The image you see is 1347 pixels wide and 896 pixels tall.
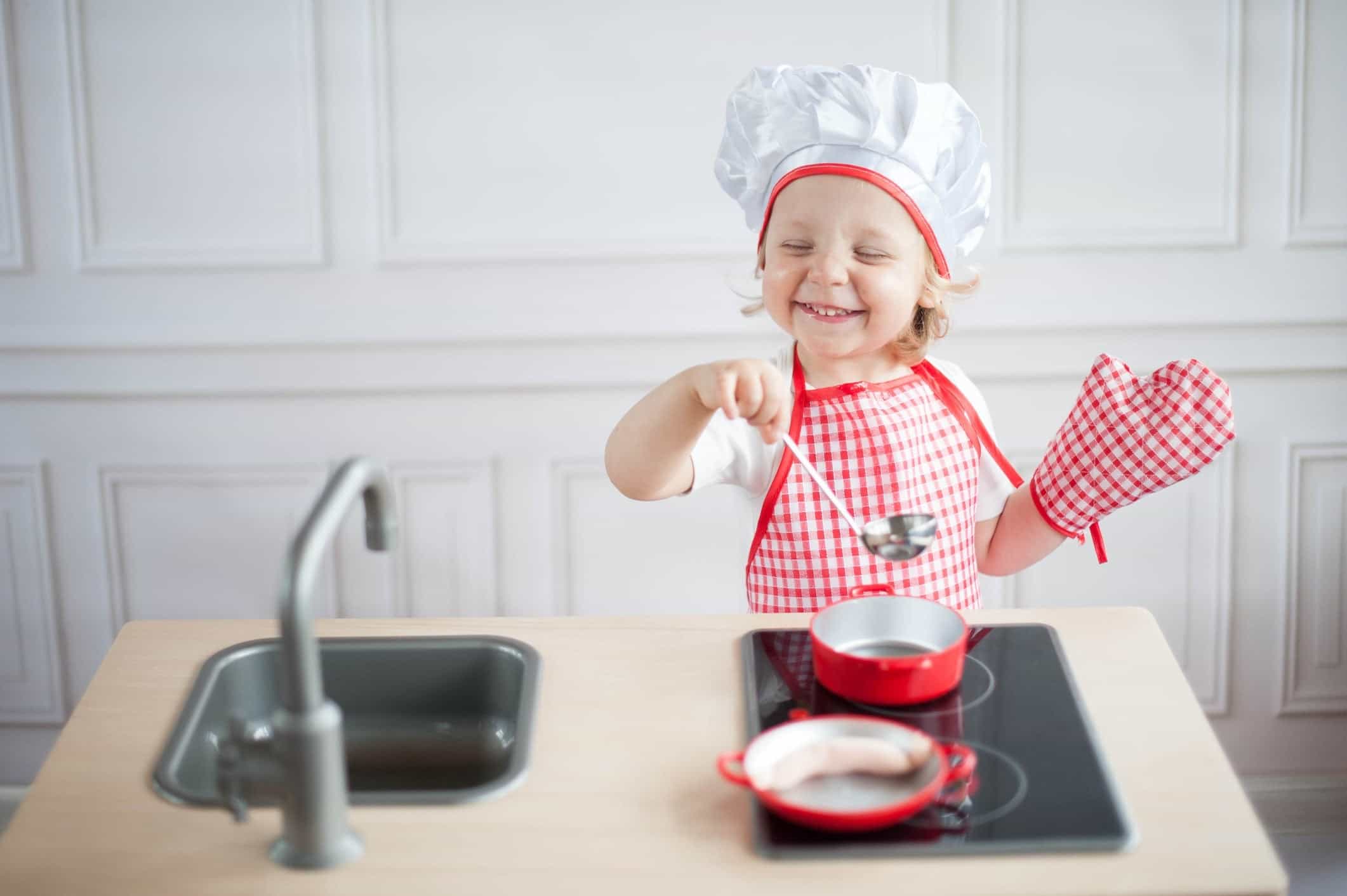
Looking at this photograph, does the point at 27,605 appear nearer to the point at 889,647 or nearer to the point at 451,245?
the point at 451,245

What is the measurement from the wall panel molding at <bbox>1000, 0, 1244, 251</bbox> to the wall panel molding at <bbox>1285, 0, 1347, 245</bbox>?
0.08 meters

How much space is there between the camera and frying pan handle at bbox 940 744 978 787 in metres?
0.87

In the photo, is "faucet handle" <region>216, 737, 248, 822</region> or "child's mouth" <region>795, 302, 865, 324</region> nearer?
"faucet handle" <region>216, 737, 248, 822</region>

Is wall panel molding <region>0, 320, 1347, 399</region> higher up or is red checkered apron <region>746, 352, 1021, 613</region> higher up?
wall panel molding <region>0, 320, 1347, 399</region>

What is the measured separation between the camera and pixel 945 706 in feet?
3.27

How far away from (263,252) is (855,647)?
1254mm

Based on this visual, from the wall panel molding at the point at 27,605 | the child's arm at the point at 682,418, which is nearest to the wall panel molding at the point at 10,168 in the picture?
the wall panel molding at the point at 27,605

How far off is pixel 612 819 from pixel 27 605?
1.58 metres

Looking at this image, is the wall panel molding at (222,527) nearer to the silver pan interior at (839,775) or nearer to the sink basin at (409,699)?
the sink basin at (409,699)

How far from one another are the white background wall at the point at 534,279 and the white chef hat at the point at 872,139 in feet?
2.06

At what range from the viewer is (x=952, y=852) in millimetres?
812

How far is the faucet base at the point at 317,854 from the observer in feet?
2.68

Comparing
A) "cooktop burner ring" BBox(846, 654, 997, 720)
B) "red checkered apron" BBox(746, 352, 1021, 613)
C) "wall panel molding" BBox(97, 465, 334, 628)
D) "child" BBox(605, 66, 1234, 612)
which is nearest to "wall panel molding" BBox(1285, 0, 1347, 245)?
"child" BBox(605, 66, 1234, 612)

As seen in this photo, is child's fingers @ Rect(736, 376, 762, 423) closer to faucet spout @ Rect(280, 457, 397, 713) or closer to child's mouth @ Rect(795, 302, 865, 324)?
child's mouth @ Rect(795, 302, 865, 324)
